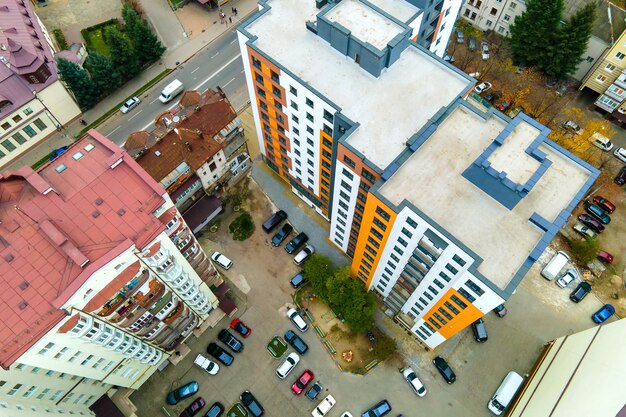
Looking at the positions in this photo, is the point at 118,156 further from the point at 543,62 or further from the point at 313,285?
the point at 543,62

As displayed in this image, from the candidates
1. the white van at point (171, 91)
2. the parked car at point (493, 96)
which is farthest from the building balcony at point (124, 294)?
the parked car at point (493, 96)

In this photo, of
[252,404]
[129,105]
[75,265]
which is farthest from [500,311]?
[129,105]

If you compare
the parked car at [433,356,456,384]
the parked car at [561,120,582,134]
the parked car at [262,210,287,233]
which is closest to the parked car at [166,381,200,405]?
the parked car at [262,210,287,233]

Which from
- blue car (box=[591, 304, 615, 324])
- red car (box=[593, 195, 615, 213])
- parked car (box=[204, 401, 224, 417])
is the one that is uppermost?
red car (box=[593, 195, 615, 213])

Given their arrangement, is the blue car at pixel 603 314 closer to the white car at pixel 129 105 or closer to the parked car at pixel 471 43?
the parked car at pixel 471 43

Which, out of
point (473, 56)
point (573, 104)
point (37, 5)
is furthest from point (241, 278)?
point (37, 5)

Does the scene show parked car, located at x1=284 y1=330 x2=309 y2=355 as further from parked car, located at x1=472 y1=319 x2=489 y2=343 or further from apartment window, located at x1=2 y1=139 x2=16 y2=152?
apartment window, located at x1=2 y1=139 x2=16 y2=152
